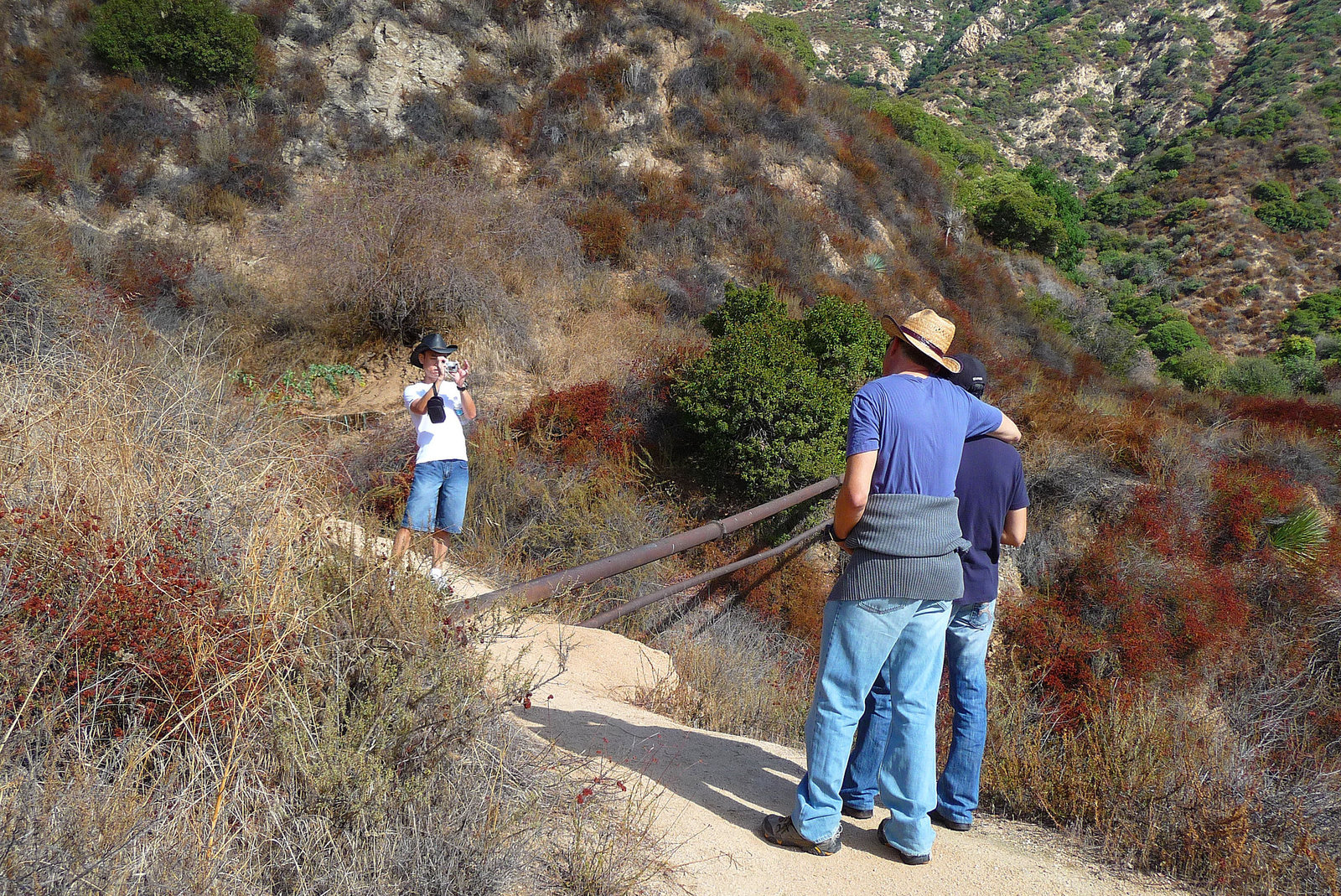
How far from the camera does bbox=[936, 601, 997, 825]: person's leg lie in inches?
114

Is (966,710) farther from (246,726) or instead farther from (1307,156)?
(1307,156)

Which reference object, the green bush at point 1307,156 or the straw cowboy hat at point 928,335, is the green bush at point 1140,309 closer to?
the green bush at point 1307,156

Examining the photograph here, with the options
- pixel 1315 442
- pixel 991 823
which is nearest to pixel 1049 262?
pixel 1315 442

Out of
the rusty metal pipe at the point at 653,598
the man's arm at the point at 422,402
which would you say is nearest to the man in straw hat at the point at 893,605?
the rusty metal pipe at the point at 653,598

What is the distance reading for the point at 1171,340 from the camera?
26.0 m

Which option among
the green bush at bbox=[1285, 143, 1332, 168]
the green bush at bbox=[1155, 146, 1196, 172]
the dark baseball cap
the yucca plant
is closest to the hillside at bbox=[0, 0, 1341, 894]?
the yucca plant

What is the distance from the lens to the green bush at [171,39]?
14.8 metres

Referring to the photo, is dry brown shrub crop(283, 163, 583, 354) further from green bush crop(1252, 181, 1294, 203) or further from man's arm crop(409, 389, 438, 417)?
green bush crop(1252, 181, 1294, 203)

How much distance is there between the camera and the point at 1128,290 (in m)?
31.9

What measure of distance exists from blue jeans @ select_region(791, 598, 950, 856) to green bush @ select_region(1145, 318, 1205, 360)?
27936 millimetres

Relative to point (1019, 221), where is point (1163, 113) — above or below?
above

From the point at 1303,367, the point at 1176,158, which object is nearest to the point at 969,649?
the point at 1303,367

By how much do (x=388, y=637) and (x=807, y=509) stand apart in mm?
6669

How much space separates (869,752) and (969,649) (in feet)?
1.87
